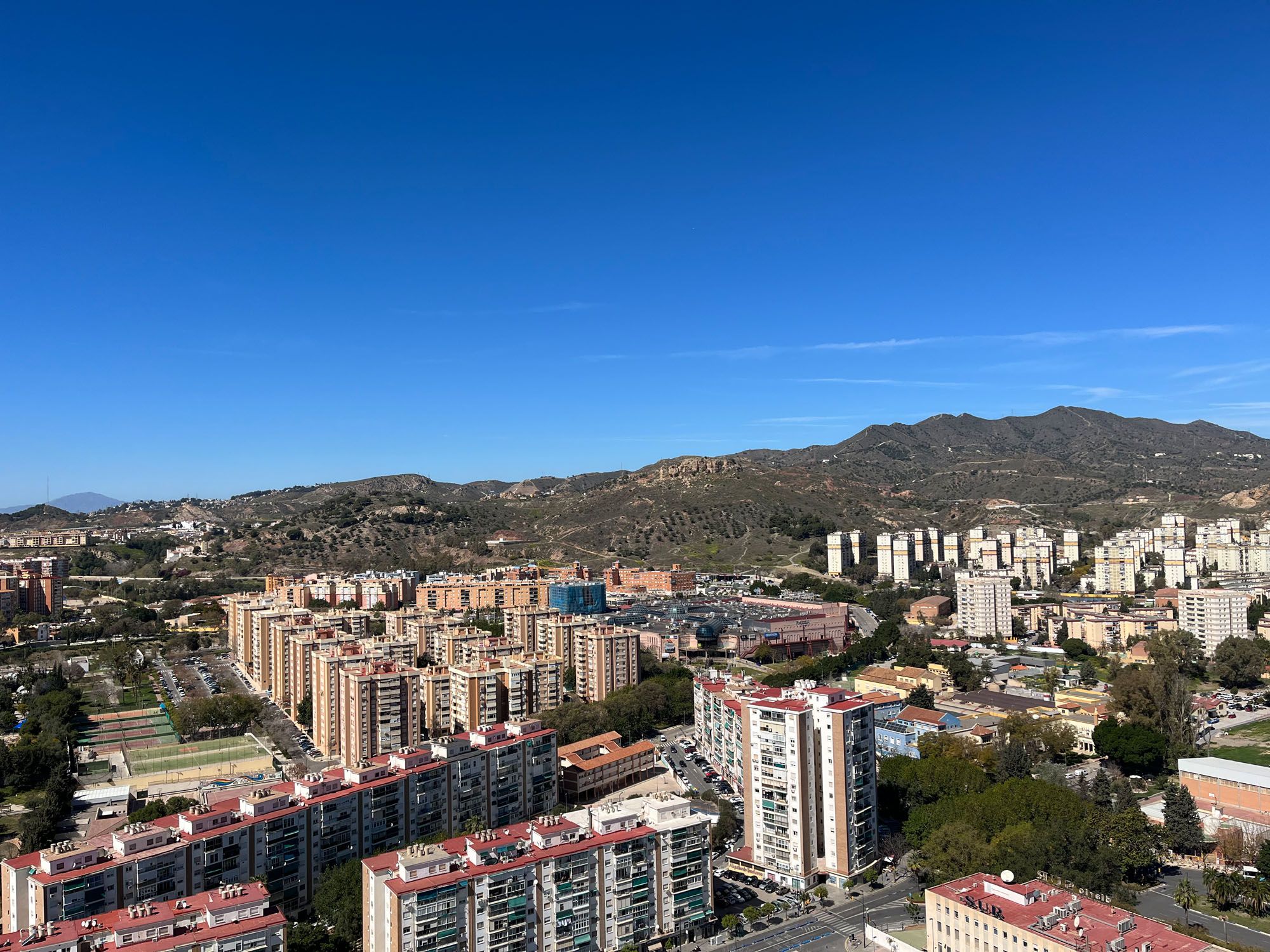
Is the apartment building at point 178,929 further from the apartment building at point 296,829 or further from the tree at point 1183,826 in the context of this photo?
the tree at point 1183,826

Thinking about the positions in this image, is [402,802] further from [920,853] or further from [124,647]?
[124,647]

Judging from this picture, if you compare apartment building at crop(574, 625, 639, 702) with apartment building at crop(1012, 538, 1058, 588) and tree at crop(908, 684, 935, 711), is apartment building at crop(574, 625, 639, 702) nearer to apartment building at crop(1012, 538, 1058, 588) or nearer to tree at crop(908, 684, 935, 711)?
tree at crop(908, 684, 935, 711)

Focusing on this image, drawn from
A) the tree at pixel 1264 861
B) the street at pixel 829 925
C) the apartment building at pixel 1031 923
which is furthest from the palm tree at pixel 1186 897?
the street at pixel 829 925

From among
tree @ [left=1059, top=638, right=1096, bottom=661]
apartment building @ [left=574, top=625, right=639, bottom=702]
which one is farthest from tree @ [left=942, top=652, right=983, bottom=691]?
apartment building @ [left=574, top=625, right=639, bottom=702]

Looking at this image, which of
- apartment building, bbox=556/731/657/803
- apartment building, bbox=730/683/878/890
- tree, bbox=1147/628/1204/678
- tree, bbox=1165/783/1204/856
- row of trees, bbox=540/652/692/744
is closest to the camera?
apartment building, bbox=730/683/878/890

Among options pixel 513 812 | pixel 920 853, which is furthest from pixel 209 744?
pixel 920 853

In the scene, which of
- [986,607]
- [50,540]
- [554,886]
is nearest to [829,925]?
[554,886]

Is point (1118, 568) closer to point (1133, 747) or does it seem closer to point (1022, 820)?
point (1133, 747)
